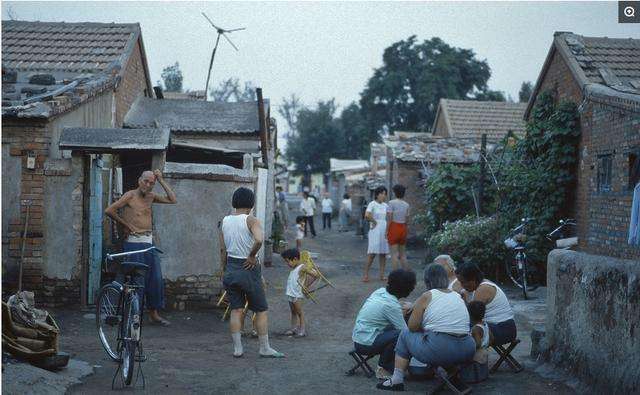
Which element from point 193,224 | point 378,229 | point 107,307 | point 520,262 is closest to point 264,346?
point 107,307

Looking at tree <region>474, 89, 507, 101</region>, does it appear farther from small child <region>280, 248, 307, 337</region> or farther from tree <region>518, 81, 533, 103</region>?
small child <region>280, 248, 307, 337</region>

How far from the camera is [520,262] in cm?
1261

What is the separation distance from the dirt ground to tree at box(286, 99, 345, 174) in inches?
1883

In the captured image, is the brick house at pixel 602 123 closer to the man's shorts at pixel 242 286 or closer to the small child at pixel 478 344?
the small child at pixel 478 344

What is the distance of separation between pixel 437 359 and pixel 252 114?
34.5 ft

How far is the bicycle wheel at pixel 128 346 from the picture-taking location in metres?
6.30

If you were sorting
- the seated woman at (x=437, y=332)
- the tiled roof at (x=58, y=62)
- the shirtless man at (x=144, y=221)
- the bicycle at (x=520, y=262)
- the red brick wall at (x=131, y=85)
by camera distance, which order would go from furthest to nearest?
the red brick wall at (x=131, y=85) < the bicycle at (x=520, y=262) < the tiled roof at (x=58, y=62) < the shirtless man at (x=144, y=221) < the seated woman at (x=437, y=332)

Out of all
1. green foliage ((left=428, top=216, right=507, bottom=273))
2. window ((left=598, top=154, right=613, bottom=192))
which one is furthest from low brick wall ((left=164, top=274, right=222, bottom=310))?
window ((left=598, top=154, right=613, bottom=192))

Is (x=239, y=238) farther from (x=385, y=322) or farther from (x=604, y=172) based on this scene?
(x=604, y=172)

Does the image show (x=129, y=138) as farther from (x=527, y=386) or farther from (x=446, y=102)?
(x=446, y=102)

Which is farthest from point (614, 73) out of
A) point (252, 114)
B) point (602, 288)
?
point (602, 288)

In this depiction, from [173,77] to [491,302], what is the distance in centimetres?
4013

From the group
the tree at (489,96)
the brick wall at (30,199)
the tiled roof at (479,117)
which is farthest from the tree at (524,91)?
the brick wall at (30,199)

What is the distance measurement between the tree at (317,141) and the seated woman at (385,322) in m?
52.7
